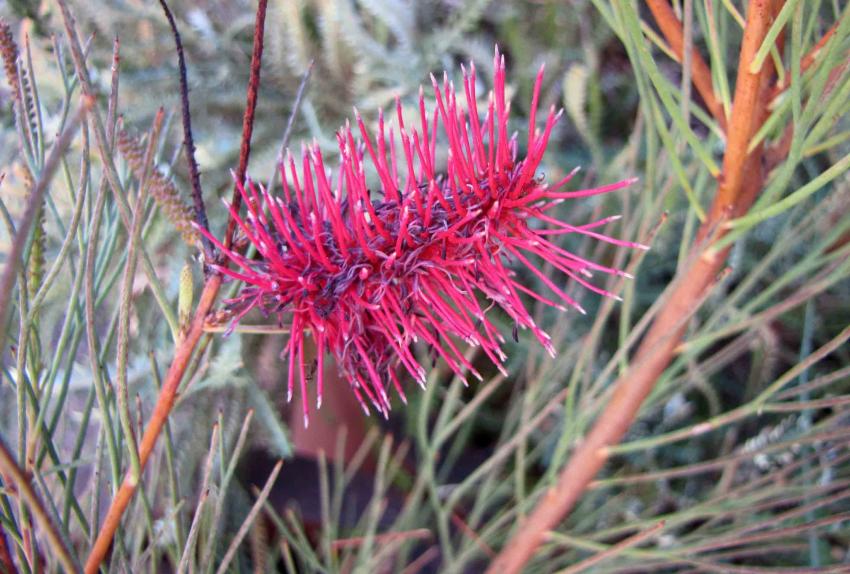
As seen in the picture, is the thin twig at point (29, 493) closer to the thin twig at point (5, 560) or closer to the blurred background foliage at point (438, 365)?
the thin twig at point (5, 560)

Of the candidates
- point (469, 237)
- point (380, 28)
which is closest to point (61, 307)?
point (380, 28)

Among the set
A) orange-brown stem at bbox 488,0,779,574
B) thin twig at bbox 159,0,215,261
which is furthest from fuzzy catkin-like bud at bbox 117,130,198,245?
orange-brown stem at bbox 488,0,779,574

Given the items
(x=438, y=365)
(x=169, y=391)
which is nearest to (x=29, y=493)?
(x=169, y=391)

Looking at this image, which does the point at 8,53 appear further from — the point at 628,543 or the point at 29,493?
the point at 628,543

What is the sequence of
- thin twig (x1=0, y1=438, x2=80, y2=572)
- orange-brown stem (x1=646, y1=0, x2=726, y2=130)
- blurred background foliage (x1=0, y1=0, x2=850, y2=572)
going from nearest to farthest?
1. thin twig (x1=0, y1=438, x2=80, y2=572)
2. orange-brown stem (x1=646, y1=0, x2=726, y2=130)
3. blurred background foliage (x1=0, y1=0, x2=850, y2=572)

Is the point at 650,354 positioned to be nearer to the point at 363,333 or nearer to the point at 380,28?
the point at 363,333

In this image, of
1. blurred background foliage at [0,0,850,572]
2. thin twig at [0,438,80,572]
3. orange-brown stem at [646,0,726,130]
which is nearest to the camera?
thin twig at [0,438,80,572]

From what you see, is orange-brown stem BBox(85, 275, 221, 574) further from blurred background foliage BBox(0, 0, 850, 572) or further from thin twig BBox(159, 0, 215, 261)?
blurred background foliage BBox(0, 0, 850, 572)
